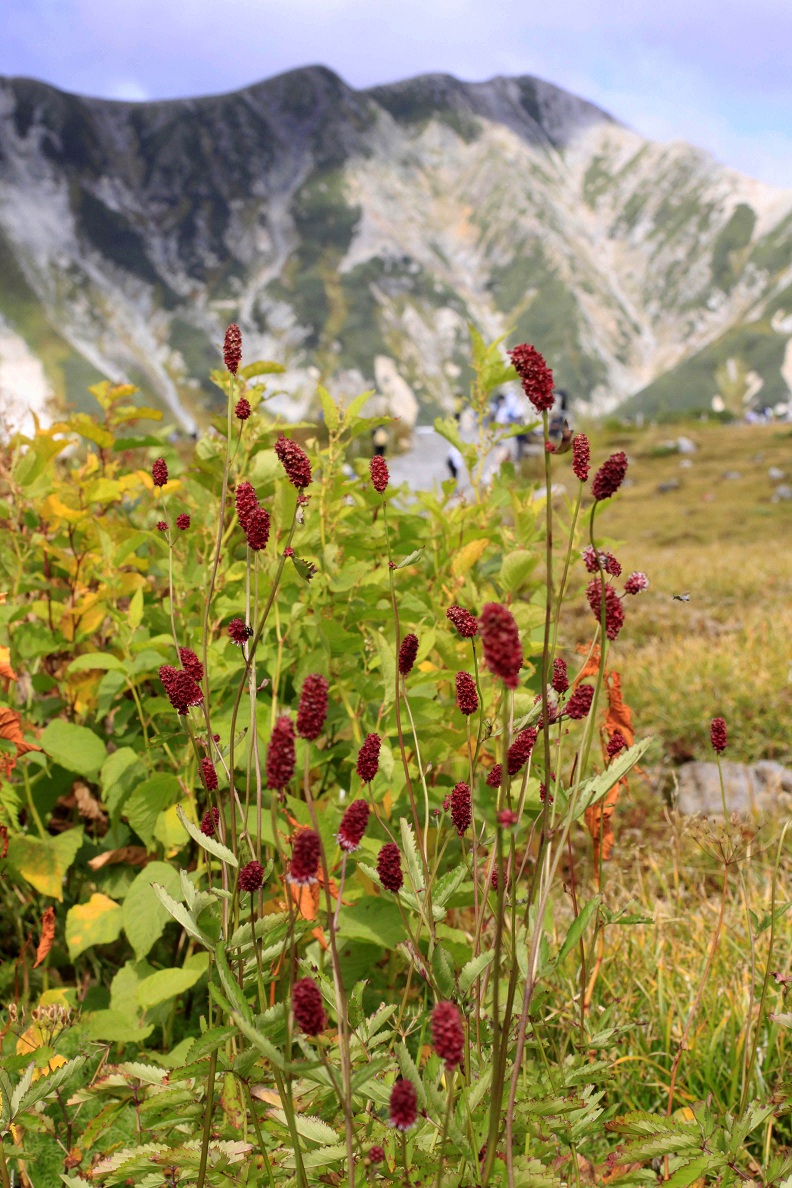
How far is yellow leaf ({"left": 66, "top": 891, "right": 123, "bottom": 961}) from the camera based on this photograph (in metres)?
1.96

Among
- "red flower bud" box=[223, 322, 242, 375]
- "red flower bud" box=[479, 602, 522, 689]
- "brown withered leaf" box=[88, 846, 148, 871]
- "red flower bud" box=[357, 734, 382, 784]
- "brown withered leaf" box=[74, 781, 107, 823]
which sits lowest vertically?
"brown withered leaf" box=[88, 846, 148, 871]

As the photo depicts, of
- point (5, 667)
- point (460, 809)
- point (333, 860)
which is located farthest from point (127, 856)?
point (460, 809)

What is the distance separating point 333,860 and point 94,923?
2.15 feet

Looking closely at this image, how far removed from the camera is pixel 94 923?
2.00m

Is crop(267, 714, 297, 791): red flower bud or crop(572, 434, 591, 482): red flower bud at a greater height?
crop(572, 434, 591, 482): red flower bud

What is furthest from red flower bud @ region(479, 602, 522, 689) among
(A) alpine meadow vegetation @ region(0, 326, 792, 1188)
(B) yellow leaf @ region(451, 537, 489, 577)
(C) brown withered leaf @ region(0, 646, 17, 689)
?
(B) yellow leaf @ region(451, 537, 489, 577)

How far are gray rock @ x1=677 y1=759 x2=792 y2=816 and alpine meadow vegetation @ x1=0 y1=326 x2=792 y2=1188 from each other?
1.28 metres

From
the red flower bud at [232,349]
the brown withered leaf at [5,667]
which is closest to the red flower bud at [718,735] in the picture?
the red flower bud at [232,349]

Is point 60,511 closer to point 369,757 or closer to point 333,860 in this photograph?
point 333,860

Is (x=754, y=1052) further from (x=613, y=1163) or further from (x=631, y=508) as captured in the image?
(x=631, y=508)

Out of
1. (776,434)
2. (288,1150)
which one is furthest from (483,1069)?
(776,434)

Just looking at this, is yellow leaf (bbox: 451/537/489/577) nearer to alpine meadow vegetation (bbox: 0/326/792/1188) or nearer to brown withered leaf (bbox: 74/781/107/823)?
alpine meadow vegetation (bbox: 0/326/792/1188)

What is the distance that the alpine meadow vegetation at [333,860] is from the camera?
1.03 m

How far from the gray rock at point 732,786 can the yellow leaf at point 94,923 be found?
322 centimetres
